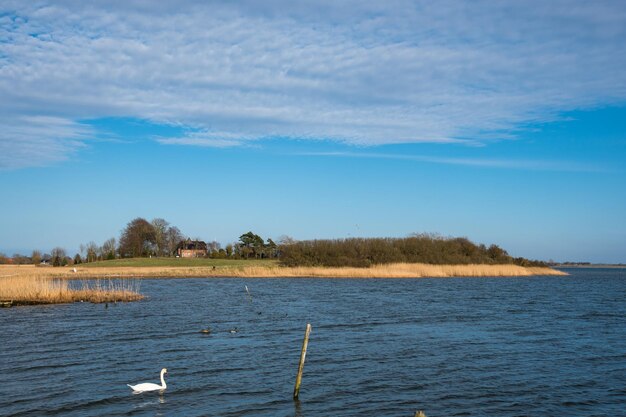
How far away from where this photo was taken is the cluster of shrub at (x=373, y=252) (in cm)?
7769

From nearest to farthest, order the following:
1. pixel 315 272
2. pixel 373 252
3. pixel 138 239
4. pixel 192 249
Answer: pixel 315 272, pixel 373 252, pixel 138 239, pixel 192 249

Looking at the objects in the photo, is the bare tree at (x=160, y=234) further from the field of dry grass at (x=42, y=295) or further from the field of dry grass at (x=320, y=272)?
the field of dry grass at (x=42, y=295)

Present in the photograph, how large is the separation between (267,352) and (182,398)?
240 inches

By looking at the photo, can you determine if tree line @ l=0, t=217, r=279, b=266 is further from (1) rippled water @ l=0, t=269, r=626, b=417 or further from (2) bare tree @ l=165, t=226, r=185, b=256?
(1) rippled water @ l=0, t=269, r=626, b=417

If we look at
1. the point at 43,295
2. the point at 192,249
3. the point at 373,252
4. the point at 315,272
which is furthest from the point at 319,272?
the point at 192,249

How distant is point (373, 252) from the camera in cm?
7950

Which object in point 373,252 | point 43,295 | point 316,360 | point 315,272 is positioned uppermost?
point 373,252

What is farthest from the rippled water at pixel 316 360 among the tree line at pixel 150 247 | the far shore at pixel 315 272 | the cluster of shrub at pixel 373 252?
the tree line at pixel 150 247

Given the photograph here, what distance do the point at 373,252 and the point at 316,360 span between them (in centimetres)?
6179

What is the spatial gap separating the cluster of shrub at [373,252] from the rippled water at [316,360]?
1713 inches

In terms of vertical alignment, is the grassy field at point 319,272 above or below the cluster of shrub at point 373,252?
below

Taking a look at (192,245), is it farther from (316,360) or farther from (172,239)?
(316,360)

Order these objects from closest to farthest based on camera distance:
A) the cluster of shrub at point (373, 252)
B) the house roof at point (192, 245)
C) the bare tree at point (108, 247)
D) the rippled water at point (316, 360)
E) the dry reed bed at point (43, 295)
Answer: the rippled water at point (316, 360)
the dry reed bed at point (43, 295)
the cluster of shrub at point (373, 252)
the bare tree at point (108, 247)
the house roof at point (192, 245)

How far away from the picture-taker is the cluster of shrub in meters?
77.7
